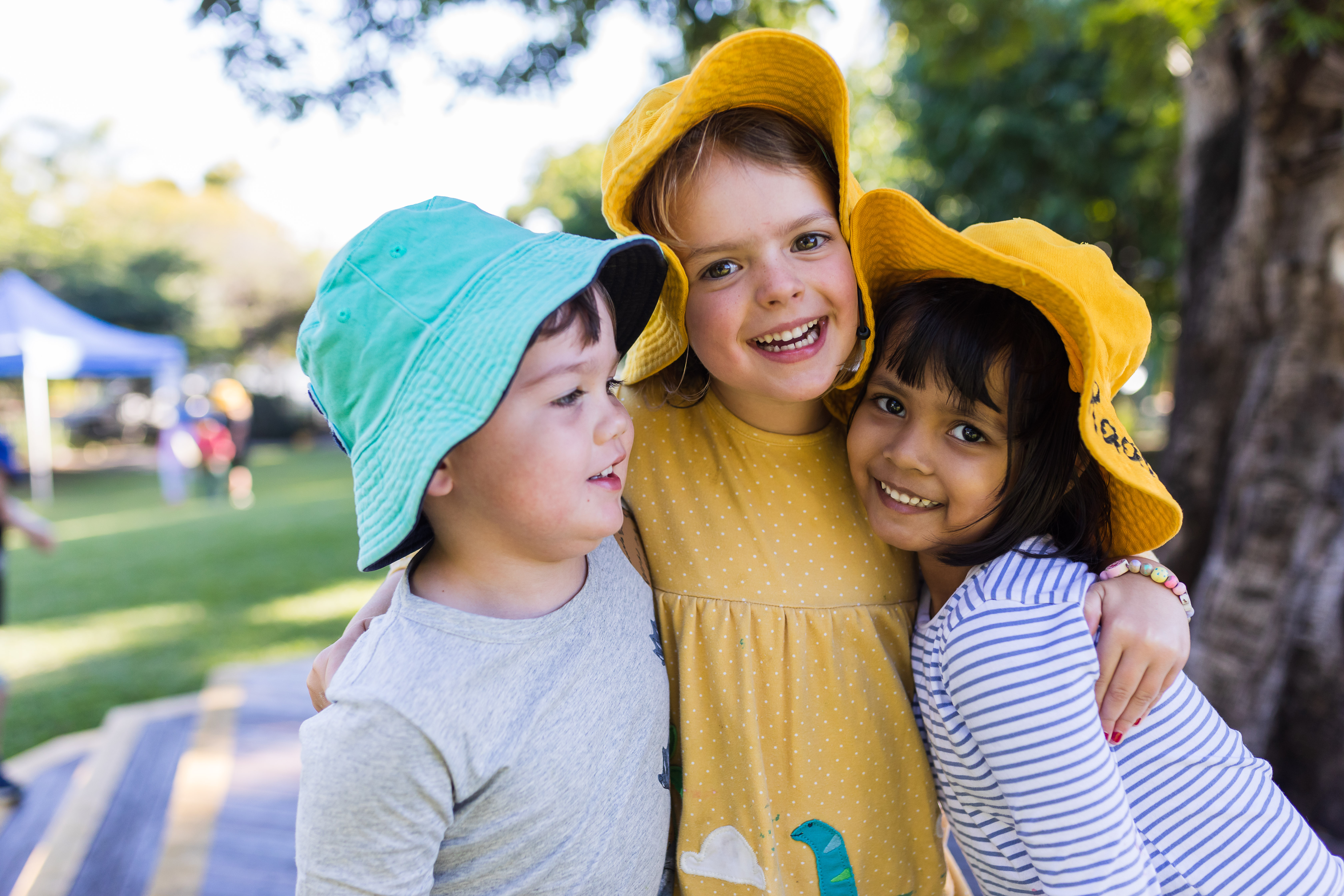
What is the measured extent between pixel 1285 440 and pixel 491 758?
8.61 ft

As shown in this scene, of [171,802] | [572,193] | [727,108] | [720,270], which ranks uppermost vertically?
[727,108]

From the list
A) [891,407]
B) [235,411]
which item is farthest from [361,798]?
[235,411]

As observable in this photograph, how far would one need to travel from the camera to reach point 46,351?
1387cm

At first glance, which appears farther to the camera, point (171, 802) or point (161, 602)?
point (161, 602)

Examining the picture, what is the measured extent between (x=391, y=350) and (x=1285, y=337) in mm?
2759

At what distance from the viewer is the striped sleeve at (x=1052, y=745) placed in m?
1.04

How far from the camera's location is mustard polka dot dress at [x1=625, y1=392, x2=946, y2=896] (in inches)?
51.0

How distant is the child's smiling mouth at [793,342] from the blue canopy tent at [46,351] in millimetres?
15500

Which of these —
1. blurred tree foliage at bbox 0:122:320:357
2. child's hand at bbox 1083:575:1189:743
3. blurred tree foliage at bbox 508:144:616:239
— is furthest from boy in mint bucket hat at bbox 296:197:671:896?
blurred tree foliage at bbox 0:122:320:357

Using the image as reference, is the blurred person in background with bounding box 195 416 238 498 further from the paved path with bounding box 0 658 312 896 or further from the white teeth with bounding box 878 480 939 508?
the white teeth with bounding box 878 480 939 508

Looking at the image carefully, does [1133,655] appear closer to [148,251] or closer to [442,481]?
[442,481]

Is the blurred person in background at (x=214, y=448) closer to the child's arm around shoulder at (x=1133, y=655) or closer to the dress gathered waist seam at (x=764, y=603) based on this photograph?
the dress gathered waist seam at (x=764, y=603)

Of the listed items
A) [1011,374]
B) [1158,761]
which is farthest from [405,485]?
[1158,761]

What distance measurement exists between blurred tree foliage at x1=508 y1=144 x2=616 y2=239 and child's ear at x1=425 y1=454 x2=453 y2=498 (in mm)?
11123
